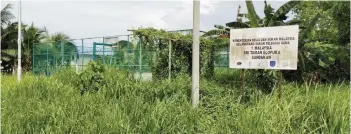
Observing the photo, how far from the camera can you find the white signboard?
19.8 feet

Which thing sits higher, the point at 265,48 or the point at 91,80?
the point at 265,48

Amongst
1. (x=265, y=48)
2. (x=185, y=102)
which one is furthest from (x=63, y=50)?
(x=185, y=102)

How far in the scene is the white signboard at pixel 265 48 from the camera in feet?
19.8

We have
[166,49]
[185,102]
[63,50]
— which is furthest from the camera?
[63,50]

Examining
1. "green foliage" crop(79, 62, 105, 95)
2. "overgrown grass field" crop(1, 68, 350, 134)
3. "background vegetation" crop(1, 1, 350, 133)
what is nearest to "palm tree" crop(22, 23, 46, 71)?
"background vegetation" crop(1, 1, 350, 133)

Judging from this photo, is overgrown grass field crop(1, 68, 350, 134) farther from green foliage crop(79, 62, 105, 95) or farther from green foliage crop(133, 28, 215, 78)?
green foliage crop(133, 28, 215, 78)

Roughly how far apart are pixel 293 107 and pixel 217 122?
2.97 feet

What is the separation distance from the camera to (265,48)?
20.4ft

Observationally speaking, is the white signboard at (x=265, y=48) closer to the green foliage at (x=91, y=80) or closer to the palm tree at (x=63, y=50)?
the green foliage at (x=91, y=80)

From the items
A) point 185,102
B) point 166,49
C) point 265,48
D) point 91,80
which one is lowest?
point 185,102

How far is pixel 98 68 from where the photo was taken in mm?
8523

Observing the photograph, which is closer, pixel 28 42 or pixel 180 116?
pixel 180 116

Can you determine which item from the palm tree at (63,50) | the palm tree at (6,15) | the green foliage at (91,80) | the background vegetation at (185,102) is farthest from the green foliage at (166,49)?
the palm tree at (6,15)

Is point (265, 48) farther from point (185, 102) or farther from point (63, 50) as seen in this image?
point (63, 50)
